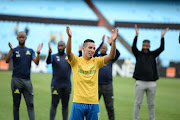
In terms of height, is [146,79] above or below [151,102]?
above

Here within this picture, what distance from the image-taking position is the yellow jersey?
4.57 metres

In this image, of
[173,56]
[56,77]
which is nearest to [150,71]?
[56,77]

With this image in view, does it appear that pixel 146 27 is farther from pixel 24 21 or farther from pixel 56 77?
pixel 56 77

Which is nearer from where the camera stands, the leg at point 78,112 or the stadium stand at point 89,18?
the leg at point 78,112

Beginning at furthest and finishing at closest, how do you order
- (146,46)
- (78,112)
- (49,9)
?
(49,9), (146,46), (78,112)

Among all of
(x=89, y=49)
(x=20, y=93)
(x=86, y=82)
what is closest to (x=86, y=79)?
(x=86, y=82)

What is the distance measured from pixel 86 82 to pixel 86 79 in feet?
0.17

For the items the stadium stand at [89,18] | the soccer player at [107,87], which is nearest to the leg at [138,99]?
the soccer player at [107,87]

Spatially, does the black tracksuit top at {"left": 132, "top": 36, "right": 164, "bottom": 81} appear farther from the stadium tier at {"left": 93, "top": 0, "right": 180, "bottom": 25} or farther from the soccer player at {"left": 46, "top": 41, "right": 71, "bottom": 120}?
the stadium tier at {"left": 93, "top": 0, "right": 180, "bottom": 25}

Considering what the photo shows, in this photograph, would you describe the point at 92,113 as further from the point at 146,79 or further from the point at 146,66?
the point at 146,66

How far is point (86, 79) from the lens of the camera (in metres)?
4.61

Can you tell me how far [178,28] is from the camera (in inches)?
1247

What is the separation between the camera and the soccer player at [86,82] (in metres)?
4.54

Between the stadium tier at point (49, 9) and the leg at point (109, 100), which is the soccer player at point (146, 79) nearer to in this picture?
the leg at point (109, 100)
